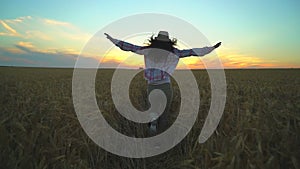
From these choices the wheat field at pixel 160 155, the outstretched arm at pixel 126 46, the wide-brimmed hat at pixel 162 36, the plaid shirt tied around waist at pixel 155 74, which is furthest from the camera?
the outstretched arm at pixel 126 46

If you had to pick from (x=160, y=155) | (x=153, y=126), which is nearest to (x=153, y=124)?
(x=153, y=126)

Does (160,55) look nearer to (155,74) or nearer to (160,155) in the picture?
(155,74)

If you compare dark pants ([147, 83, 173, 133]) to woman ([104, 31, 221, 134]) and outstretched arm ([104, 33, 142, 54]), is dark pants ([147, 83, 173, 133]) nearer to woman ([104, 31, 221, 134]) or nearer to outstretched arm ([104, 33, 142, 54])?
woman ([104, 31, 221, 134])

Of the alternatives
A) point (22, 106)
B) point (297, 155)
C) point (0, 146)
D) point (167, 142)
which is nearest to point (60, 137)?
point (0, 146)

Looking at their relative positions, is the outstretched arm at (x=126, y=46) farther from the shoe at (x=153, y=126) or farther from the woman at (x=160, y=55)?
the shoe at (x=153, y=126)

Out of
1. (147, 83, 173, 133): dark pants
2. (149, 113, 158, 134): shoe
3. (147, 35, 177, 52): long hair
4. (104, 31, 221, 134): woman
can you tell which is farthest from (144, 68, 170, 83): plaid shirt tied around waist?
(149, 113, 158, 134): shoe

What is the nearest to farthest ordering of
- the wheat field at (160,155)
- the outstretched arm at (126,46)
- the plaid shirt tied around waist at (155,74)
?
the wheat field at (160,155)
the plaid shirt tied around waist at (155,74)
the outstretched arm at (126,46)

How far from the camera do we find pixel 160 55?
5.02 m

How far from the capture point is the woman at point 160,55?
5.01 metres

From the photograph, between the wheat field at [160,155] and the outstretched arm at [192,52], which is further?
the outstretched arm at [192,52]

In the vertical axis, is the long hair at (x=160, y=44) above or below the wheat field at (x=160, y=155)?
above

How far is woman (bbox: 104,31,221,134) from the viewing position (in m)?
5.01

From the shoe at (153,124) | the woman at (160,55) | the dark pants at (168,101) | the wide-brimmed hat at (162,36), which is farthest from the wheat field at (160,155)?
the wide-brimmed hat at (162,36)

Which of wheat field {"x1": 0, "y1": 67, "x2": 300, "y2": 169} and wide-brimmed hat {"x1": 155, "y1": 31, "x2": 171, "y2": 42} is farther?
wide-brimmed hat {"x1": 155, "y1": 31, "x2": 171, "y2": 42}
